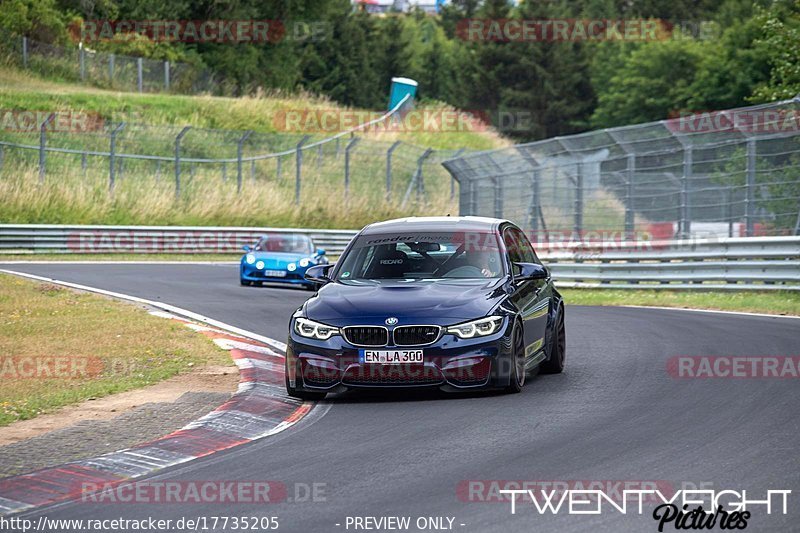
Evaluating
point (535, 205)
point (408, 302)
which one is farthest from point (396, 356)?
point (535, 205)

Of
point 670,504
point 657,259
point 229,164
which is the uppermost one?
point 229,164

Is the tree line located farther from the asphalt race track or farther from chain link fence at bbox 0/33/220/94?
the asphalt race track

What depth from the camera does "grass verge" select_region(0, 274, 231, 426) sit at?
35.7 feet

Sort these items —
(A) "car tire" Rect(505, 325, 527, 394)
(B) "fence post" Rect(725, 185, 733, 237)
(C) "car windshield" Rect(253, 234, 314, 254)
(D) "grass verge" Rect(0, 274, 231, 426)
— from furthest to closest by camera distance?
(C) "car windshield" Rect(253, 234, 314, 254) < (B) "fence post" Rect(725, 185, 733, 237) < (D) "grass verge" Rect(0, 274, 231, 426) < (A) "car tire" Rect(505, 325, 527, 394)

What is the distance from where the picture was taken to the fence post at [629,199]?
81.4ft

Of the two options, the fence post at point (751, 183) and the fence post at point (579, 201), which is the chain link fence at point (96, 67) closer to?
the fence post at point (579, 201)

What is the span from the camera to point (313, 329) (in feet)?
33.8

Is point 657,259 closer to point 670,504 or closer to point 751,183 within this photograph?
point 751,183

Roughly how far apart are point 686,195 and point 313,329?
14.4 meters

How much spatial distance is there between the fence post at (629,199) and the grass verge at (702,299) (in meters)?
1.23

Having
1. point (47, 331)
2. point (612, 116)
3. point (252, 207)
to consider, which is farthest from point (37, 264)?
point (612, 116)

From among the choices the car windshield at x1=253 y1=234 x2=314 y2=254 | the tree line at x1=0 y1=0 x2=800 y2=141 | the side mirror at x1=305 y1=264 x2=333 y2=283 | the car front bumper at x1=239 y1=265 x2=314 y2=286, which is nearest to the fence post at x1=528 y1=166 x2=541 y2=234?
the car windshield at x1=253 y1=234 x2=314 y2=254

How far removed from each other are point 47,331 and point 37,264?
53.7 ft

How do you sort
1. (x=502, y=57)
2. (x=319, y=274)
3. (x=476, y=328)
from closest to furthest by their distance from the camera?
(x=476, y=328) < (x=319, y=274) < (x=502, y=57)
